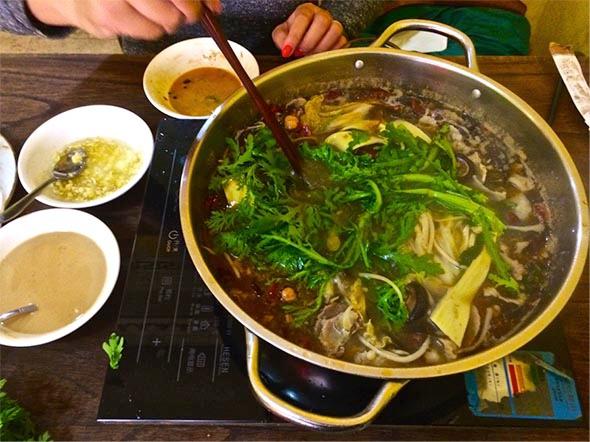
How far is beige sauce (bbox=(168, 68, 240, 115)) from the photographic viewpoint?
1.46 m

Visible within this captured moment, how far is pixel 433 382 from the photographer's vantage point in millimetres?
1071

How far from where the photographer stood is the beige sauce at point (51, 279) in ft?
3.74

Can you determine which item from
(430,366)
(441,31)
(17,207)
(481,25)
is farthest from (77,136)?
(481,25)

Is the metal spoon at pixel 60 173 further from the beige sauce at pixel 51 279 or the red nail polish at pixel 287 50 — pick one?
the red nail polish at pixel 287 50

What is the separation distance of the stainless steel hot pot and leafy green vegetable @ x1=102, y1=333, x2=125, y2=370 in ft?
0.90

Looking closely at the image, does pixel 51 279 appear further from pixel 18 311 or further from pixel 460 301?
pixel 460 301

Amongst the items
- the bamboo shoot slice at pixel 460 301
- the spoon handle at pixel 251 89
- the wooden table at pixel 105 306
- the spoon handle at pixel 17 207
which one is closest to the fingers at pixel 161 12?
the spoon handle at pixel 251 89

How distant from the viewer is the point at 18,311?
44.3 inches

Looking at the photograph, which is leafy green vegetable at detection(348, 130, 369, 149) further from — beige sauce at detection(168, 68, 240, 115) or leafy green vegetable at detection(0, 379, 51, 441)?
leafy green vegetable at detection(0, 379, 51, 441)

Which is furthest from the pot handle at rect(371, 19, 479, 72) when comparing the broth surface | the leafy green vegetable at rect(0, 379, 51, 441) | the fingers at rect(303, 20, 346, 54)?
the leafy green vegetable at rect(0, 379, 51, 441)

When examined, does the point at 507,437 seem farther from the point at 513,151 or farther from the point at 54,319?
the point at 54,319

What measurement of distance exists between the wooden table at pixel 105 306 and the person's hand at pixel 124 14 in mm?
213

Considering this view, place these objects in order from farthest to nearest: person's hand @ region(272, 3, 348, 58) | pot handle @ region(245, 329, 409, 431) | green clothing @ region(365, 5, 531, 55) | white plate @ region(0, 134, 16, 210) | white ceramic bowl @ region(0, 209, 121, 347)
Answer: green clothing @ region(365, 5, 531, 55) < person's hand @ region(272, 3, 348, 58) < white plate @ region(0, 134, 16, 210) < white ceramic bowl @ region(0, 209, 121, 347) < pot handle @ region(245, 329, 409, 431)

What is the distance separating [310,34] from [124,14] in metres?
0.59
